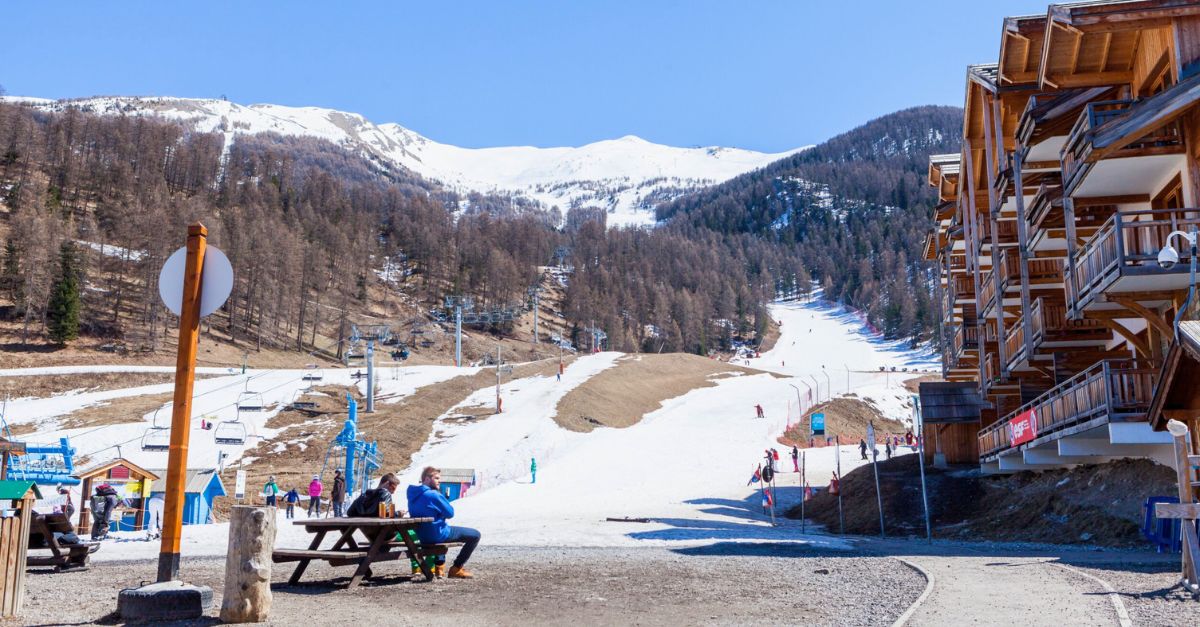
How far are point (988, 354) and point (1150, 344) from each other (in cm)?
1214

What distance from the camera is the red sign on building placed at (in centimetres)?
2439

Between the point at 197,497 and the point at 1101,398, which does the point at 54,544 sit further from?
the point at 197,497

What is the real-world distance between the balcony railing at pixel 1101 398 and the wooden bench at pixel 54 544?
18.9 m

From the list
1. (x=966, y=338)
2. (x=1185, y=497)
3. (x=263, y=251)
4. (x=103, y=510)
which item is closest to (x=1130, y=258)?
(x=1185, y=497)

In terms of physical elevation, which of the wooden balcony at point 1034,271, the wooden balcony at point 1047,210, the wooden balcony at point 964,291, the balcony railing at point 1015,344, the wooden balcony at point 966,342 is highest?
the wooden balcony at point 964,291

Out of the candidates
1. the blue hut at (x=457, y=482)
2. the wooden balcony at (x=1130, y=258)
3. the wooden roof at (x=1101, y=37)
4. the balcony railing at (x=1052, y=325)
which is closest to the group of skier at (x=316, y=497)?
the blue hut at (x=457, y=482)

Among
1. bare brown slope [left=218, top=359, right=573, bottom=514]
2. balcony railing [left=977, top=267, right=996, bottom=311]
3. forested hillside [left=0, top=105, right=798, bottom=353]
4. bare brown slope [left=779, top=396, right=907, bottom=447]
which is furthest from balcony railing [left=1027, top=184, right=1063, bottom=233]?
forested hillside [left=0, top=105, right=798, bottom=353]

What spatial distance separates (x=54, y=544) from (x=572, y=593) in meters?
7.73

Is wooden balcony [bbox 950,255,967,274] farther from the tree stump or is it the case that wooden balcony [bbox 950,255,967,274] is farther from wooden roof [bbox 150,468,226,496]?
the tree stump

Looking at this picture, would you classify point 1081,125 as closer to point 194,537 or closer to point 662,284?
point 194,537

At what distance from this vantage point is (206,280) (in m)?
8.86

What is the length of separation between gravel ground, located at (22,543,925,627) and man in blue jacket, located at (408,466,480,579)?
44 centimetres

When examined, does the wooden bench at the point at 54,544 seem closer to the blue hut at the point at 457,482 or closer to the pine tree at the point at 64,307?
the blue hut at the point at 457,482

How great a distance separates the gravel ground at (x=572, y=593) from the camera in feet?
28.7
